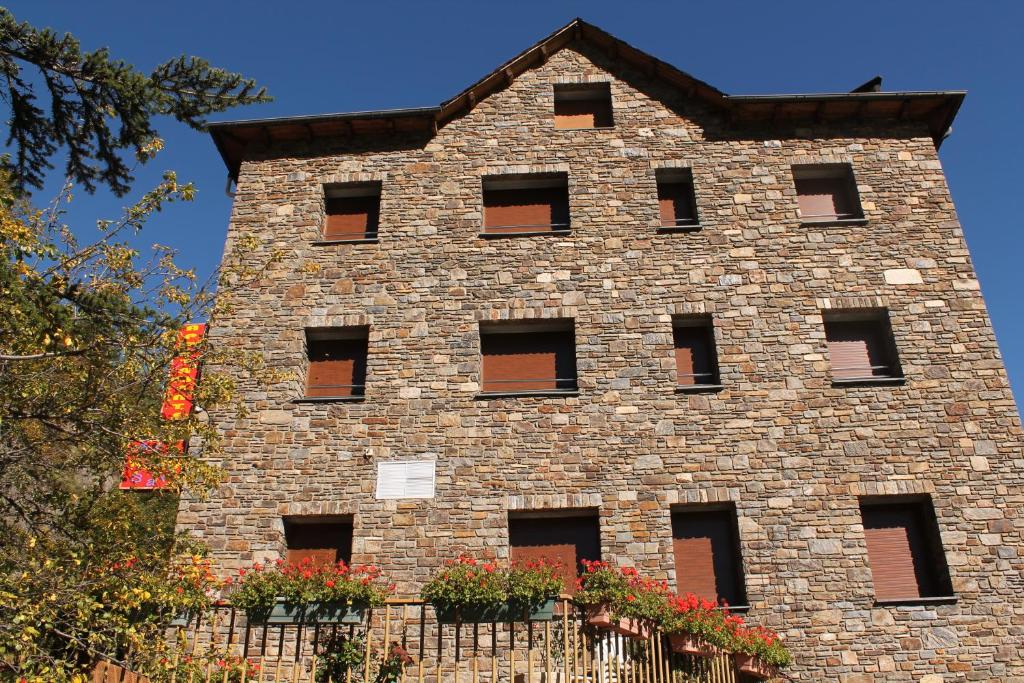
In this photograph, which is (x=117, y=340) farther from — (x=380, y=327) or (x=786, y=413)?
(x=786, y=413)

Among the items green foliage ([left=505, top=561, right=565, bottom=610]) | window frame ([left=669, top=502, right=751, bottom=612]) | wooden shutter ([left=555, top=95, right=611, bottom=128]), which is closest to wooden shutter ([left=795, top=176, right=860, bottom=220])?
wooden shutter ([left=555, top=95, right=611, bottom=128])

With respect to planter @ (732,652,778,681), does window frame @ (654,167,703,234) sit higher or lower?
higher

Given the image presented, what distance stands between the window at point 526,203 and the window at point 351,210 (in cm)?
194

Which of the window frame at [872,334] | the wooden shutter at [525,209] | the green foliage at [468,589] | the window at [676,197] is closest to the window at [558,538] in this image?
the green foliage at [468,589]

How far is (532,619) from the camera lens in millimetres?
8023

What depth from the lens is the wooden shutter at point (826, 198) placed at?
45.0 feet

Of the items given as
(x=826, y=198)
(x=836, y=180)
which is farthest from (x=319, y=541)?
(x=836, y=180)

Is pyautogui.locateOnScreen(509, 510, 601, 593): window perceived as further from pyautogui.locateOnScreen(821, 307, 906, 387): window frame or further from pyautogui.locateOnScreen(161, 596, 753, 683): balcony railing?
pyautogui.locateOnScreen(821, 307, 906, 387): window frame

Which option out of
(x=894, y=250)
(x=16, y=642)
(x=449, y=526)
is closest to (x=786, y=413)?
(x=894, y=250)

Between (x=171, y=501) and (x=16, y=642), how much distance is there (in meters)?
14.7

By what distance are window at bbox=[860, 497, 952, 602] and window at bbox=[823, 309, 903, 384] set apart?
1973mm

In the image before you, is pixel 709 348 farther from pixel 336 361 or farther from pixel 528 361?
pixel 336 361

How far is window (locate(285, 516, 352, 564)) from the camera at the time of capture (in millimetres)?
11461

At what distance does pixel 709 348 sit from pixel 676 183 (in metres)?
3.21
